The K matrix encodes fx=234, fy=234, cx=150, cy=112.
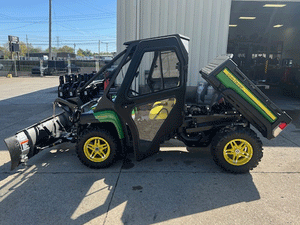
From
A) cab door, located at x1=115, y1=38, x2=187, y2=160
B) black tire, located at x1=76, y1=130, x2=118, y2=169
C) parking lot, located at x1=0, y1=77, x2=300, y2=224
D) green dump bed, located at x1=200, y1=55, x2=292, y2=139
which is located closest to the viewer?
parking lot, located at x1=0, y1=77, x2=300, y2=224

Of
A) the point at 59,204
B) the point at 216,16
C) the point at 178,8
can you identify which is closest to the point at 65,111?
the point at 59,204

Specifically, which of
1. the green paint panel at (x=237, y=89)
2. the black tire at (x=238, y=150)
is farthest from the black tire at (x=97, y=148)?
the green paint panel at (x=237, y=89)

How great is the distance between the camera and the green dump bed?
11.4 ft

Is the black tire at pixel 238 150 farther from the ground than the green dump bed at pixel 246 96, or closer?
closer

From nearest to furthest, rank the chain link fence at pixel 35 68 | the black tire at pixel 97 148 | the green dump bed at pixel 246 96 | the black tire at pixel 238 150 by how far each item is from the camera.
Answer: the green dump bed at pixel 246 96, the black tire at pixel 238 150, the black tire at pixel 97 148, the chain link fence at pixel 35 68

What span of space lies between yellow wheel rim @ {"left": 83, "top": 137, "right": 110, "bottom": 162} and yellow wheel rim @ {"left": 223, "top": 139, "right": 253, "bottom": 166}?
194 cm

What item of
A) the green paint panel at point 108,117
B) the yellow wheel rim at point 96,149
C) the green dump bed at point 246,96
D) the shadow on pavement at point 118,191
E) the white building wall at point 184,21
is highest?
the white building wall at point 184,21

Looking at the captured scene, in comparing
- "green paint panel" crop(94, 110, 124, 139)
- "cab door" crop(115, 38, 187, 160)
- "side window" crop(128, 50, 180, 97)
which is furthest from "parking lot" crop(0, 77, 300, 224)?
"side window" crop(128, 50, 180, 97)

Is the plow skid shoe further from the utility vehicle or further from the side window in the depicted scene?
the side window

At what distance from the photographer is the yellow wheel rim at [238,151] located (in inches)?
147

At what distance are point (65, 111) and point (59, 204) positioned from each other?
2.43 metres

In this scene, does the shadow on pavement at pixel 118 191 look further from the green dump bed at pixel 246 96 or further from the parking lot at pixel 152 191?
the green dump bed at pixel 246 96

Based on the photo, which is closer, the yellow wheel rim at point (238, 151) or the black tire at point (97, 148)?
the yellow wheel rim at point (238, 151)

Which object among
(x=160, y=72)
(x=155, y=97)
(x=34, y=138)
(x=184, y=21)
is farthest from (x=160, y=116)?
(x=184, y=21)
